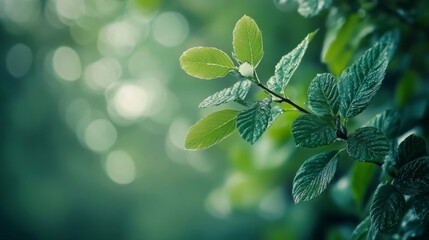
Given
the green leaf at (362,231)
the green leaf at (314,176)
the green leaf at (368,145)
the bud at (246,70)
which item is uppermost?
the bud at (246,70)

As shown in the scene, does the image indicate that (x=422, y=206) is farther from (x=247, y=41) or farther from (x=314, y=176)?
(x=247, y=41)

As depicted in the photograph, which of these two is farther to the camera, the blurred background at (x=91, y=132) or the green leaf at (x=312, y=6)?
the blurred background at (x=91, y=132)

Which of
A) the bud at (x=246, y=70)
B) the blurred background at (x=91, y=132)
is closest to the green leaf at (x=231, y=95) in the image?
the bud at (x=246, y=70)

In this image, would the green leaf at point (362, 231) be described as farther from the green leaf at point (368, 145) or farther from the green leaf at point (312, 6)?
the green leaf at point (312, 6)

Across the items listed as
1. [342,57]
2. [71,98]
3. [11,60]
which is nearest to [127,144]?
[71,98]

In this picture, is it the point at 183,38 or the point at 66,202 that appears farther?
the point at 66,202

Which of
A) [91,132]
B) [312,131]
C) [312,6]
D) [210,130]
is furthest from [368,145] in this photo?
[91,132]

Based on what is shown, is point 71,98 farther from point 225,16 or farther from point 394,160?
point 394,160
